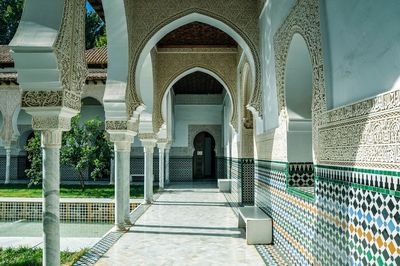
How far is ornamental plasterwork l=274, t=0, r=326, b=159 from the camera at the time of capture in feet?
8.65

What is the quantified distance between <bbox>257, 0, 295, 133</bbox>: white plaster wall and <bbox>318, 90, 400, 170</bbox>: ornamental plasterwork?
1.61 meters

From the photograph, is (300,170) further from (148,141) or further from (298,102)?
(148,141)

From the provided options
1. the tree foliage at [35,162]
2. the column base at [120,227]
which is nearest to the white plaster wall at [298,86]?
the column base at [120,227]

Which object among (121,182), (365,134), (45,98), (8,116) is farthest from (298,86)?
(8,116)

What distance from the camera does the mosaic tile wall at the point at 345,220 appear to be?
5.62 feet

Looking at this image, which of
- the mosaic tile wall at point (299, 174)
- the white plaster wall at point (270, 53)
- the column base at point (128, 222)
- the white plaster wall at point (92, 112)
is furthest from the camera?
the white plaster wall at point (92, 112)

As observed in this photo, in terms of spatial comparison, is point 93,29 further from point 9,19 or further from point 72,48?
point 72,48

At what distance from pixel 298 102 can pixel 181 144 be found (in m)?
11.5

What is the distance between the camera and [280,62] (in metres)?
3.83

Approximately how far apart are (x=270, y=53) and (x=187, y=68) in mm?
3795

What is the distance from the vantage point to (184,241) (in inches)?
187

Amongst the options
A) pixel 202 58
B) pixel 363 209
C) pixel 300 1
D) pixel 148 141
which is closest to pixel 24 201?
pixel 148 141

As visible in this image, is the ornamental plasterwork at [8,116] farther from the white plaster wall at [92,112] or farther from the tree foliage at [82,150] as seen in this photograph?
the white plaster wall at [92,112]

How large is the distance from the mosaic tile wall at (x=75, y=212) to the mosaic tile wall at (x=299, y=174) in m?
4.75
